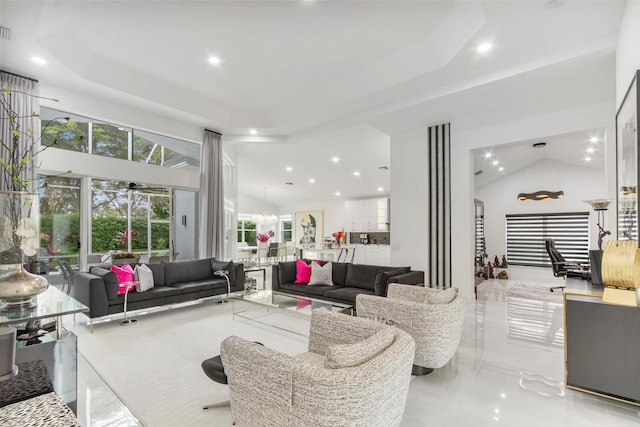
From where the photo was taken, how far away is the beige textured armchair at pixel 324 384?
4.77ft

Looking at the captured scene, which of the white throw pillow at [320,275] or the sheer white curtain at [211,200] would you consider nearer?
the white throw pillow at [320,275]

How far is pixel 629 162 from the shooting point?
114 inches

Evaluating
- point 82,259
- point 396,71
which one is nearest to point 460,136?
point 396,71

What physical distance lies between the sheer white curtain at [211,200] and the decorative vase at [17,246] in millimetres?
4987

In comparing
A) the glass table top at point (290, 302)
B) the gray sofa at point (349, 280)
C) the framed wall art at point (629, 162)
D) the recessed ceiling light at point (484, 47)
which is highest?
the recessed ceiling light at point (484, 47)

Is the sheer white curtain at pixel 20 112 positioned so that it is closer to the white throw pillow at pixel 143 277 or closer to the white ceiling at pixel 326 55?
the white ceiling at pixel 326 55

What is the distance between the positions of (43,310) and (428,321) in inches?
112

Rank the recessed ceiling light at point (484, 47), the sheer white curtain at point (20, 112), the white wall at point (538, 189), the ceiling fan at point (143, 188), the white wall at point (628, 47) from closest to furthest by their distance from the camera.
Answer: the white wall at point (628, 47)
the recessed ceiling light at point (484, 47)
the sheer white curtain at point (20, 112)
the ceiling fan at point (143, 188)
the white wall at point (538, 189)

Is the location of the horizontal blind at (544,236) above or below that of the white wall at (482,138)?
below

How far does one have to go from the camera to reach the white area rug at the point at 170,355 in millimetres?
2428

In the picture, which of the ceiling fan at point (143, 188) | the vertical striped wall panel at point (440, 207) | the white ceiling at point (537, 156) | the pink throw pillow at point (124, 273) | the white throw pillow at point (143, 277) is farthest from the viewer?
the white ceiling at point (537, 156)


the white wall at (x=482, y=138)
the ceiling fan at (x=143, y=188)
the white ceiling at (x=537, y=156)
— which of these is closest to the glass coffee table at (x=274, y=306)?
the white wall at (x=482, y=138)

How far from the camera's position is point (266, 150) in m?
8.87

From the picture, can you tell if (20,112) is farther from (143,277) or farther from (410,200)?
(410,200)
